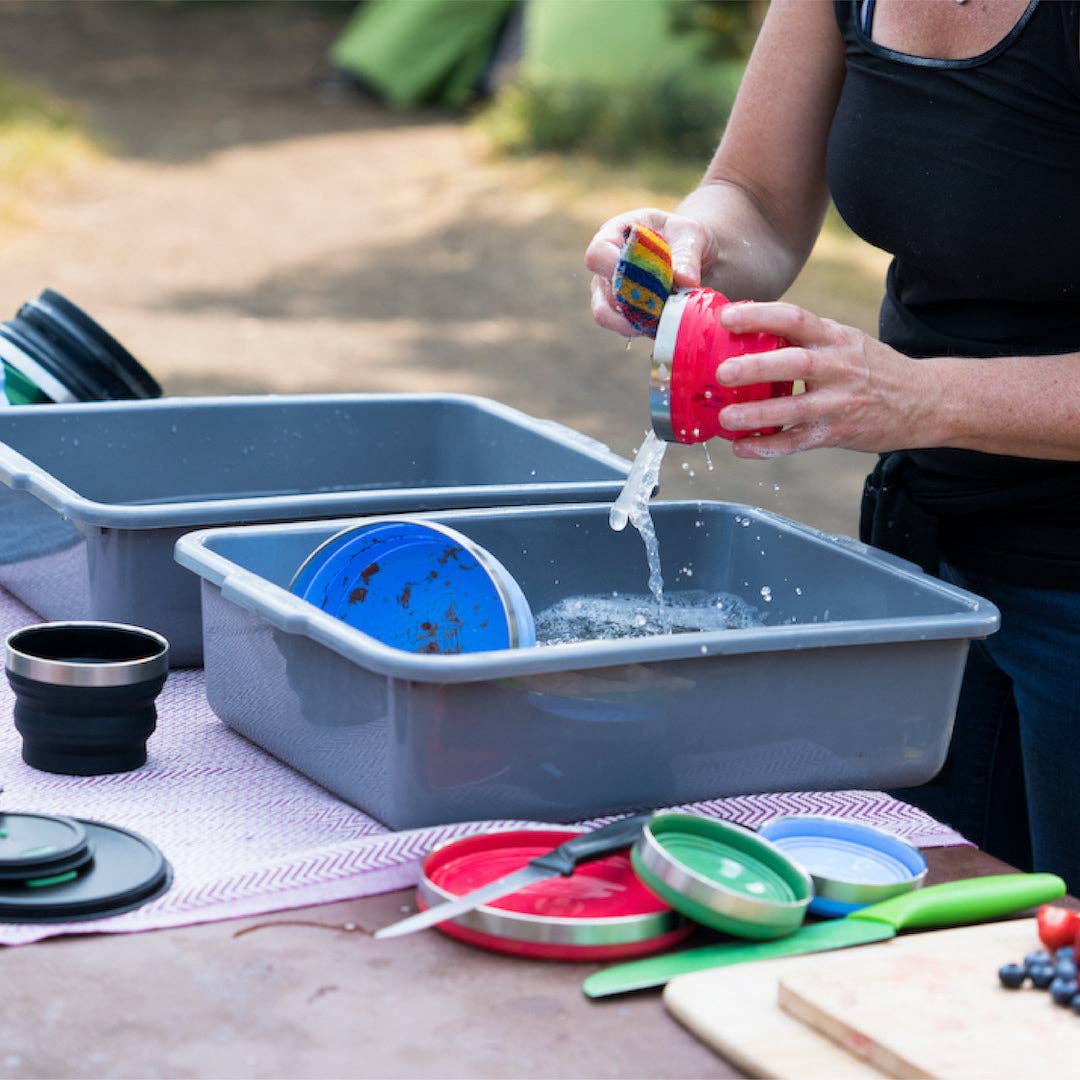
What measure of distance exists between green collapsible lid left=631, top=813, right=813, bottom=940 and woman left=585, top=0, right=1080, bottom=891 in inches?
11.2

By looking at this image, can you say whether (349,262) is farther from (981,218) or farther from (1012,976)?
(1012,976)

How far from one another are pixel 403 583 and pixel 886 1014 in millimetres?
534

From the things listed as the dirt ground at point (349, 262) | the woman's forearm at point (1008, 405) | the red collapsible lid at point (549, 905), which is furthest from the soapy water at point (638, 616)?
the dirt ground at point (349, 262)

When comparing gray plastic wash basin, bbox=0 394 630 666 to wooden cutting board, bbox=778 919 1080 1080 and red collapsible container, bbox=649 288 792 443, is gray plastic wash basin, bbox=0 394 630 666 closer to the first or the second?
red collapsible container, bbox=649 288 792 443

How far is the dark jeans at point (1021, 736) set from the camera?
1.46m

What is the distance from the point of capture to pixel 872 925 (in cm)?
99

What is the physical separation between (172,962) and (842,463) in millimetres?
4457

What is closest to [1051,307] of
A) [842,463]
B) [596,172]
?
[842,463]

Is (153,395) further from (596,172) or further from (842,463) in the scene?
(596,172)

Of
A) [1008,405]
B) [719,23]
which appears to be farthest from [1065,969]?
[719,23]

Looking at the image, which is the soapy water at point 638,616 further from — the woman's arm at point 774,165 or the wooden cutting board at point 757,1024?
the wooden cutting board at point 757,1024

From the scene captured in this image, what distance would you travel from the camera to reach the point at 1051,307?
1.43 meters

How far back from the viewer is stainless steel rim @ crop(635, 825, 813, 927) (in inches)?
37.6

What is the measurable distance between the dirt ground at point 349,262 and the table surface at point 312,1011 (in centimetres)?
362
